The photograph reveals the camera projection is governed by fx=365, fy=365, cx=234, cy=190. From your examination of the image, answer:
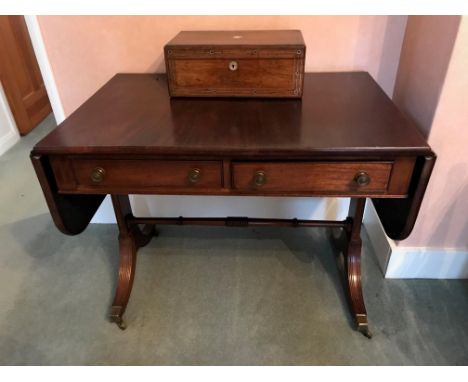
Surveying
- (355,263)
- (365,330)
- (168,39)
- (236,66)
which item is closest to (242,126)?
(236,66)

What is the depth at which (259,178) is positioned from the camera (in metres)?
0.97

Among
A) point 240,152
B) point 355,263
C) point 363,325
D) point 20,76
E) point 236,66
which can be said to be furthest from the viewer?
point 20,76

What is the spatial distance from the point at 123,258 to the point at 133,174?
2.08 feet

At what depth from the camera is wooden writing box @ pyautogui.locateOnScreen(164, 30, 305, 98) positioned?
1.10 m

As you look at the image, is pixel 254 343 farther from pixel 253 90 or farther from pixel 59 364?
pixel 253 90

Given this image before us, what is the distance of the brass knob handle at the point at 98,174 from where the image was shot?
1.00 m

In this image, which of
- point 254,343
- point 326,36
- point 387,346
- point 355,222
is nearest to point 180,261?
point 254,343

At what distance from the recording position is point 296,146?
0.92m

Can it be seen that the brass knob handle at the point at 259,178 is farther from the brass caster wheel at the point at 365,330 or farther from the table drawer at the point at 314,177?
the brass caster wheel at the point at 365,330

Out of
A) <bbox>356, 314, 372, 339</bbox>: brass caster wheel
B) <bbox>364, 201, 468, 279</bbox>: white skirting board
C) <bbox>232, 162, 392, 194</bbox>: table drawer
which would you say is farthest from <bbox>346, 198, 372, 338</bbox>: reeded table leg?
<bbox>232, 162, 392, 194</bbox>: table drawer

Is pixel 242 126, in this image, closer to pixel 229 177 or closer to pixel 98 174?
pixel 229 177

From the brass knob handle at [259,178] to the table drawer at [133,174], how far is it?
10cm

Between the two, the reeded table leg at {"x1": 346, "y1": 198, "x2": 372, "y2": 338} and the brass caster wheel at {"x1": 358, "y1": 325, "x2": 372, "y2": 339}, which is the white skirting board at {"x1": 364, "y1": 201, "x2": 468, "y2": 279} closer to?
the reeded table leg at {"x1": 346, "y1": 198, "x2": 372, "y2": 338}
